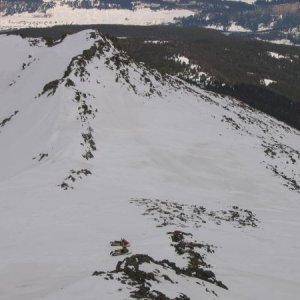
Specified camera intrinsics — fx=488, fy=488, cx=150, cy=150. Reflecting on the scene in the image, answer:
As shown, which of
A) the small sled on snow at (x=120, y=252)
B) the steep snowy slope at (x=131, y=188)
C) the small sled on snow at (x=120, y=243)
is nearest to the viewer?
the steep snowy slope at (x=131, y=188)

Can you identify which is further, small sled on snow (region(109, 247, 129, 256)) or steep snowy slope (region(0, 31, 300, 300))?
small sled on snow (region(109, 247, 129, 256))

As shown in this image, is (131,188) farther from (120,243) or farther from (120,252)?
(120,252)

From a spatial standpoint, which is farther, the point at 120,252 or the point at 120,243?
the point at 120,243

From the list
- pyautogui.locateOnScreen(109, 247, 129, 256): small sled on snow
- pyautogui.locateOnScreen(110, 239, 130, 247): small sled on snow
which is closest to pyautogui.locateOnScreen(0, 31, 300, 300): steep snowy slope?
pyautogui.locateOnScreen(109, 247, 129, 256): small sled on snow

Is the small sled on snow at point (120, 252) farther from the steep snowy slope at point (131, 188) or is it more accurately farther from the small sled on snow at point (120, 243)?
the small sled on snow at point (120, 243)

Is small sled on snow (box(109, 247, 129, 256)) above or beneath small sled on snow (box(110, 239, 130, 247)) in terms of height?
above

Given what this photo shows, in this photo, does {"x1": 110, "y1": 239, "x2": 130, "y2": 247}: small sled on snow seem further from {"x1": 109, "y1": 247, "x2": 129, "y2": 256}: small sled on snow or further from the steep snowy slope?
{"x1": 109, "y1": 247, "x2": 129, "y2": 256}: small sled on snow

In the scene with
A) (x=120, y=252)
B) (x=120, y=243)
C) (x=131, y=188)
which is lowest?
(x=131, y=188)

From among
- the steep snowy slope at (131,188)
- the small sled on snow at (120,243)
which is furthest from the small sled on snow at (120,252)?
the small sled on snow at (120,243)

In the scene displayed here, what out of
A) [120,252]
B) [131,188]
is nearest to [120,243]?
[120,252]
